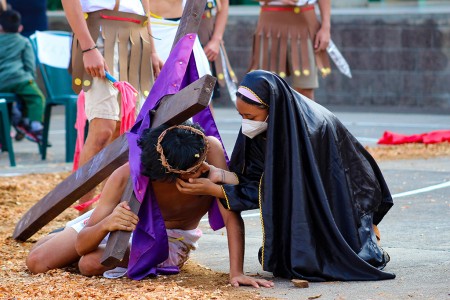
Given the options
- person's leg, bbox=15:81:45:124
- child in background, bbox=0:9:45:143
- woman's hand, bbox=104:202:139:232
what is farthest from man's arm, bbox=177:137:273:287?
person's leg, bbox=15:81:45:124

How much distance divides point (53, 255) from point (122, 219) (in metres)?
0.59

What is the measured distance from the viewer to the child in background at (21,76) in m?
11.0

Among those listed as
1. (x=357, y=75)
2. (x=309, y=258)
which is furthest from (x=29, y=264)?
(x=357, y=75)

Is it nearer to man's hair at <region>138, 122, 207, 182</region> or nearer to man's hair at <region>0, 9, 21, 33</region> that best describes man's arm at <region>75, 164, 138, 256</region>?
man's hair at <region>138, 122, 207, 182</region>

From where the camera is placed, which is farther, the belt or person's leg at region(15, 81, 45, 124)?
person's leg at region(15, 81, 45, 124)

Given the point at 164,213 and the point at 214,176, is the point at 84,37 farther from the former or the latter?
the point at 214,176

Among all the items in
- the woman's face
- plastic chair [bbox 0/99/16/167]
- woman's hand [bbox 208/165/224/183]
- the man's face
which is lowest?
plastic chair [bbox 0/99/16/167]

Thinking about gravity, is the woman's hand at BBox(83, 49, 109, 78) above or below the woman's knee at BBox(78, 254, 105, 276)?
above

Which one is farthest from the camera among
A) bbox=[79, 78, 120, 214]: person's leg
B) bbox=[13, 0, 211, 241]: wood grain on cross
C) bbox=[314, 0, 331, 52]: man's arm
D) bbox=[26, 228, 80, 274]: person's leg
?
bbox=[314, 0, 331, 52]: man's arm

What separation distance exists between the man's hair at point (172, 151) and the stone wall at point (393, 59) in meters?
9.36

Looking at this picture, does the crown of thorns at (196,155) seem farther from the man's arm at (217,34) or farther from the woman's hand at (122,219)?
the man's arm at (217,34)

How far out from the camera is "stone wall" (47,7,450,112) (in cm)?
1395

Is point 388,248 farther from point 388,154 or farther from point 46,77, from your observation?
point 46,77

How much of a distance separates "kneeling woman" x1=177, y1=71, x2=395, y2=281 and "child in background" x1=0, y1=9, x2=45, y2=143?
20.5ft
